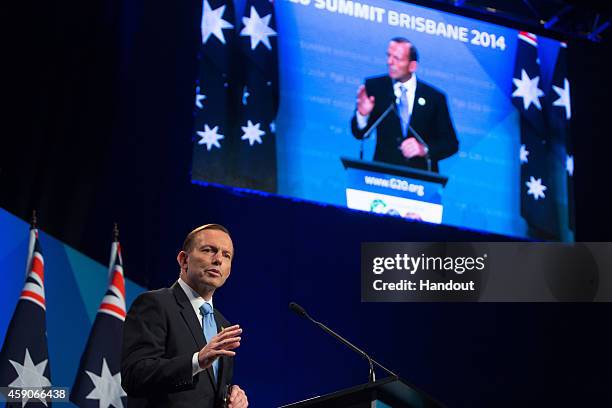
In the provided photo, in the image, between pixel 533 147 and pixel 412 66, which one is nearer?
pixel 412 66

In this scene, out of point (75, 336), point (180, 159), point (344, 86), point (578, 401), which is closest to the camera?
point (75, 336)

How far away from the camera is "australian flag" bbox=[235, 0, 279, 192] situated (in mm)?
4723

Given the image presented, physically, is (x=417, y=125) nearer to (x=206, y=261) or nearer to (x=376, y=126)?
(x=376, y=126)

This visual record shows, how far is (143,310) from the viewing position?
6.77 ft

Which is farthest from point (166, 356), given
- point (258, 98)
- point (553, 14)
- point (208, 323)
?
point (553, 14)

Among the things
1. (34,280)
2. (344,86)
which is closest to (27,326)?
(34,280)

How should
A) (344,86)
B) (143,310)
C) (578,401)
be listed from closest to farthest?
(143,310)
(344,86)
(578,401)

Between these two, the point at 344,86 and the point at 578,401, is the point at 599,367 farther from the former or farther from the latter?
the point at 344,86

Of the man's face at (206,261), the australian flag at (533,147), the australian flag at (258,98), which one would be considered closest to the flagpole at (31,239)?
the australian flag at (258,98)

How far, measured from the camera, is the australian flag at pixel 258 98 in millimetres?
4723

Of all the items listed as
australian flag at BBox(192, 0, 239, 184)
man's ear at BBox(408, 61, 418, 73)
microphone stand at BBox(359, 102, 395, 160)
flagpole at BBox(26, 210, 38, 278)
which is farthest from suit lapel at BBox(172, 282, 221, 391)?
man's ear at BBox(408, 61, 418, 73)

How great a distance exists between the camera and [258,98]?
15.9ft

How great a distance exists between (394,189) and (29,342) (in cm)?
245

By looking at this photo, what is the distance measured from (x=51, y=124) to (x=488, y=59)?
3.14 meters
